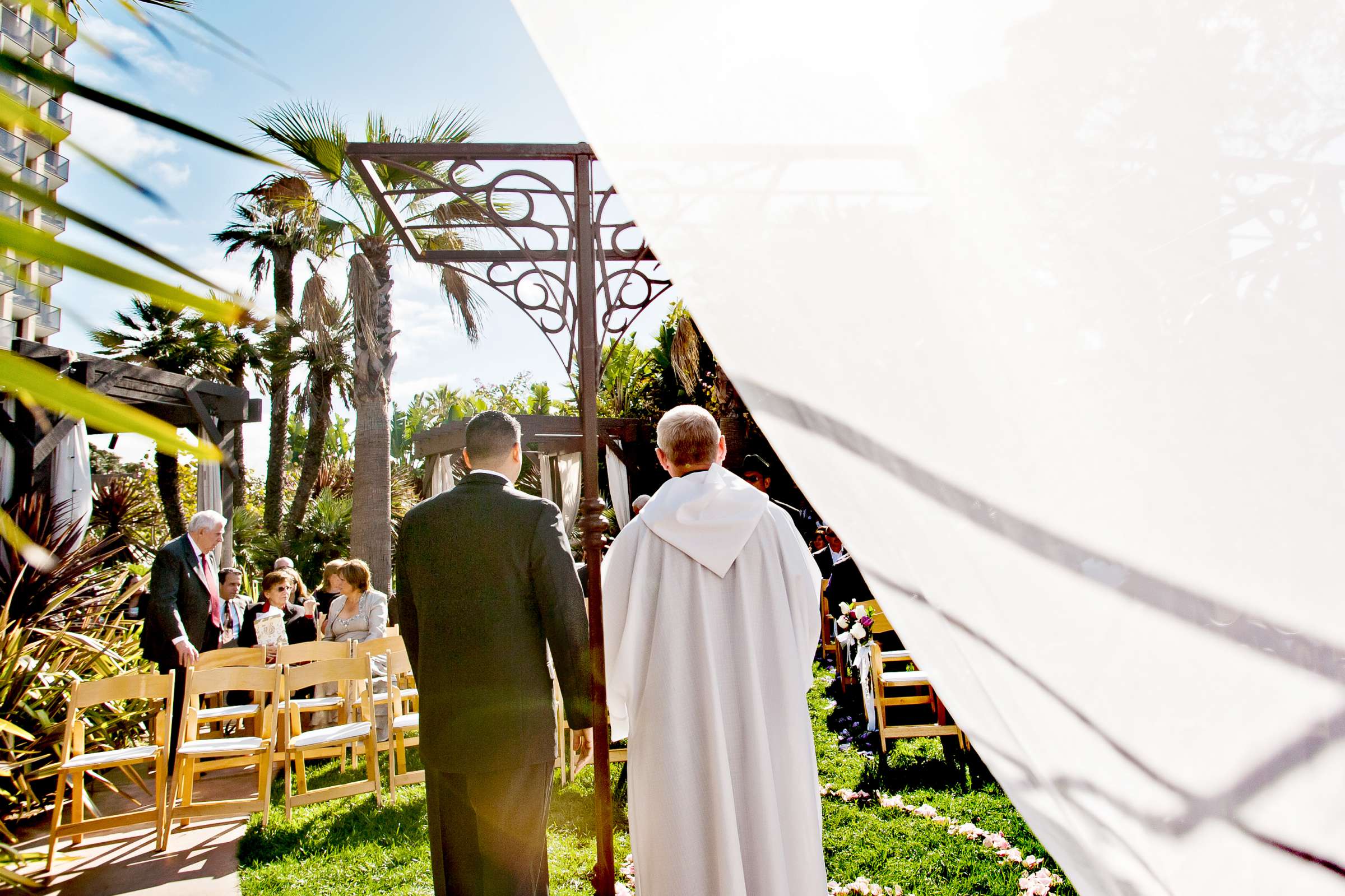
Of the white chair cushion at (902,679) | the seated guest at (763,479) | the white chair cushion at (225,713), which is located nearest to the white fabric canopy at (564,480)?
the seated guest at (763,479)

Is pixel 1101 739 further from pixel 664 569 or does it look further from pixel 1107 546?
A: pixel 664 569

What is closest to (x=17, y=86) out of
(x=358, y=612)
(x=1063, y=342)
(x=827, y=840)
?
(x=1063, y=342)

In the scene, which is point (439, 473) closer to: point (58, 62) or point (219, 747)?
point (219, 747)

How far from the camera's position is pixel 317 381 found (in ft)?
83.0

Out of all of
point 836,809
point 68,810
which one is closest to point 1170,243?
point 836,809

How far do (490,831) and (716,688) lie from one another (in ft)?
3.15

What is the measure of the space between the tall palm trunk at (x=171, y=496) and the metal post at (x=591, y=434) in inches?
789

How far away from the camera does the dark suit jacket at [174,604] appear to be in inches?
231

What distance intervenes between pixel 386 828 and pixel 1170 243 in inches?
224

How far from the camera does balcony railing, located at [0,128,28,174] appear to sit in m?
0.43

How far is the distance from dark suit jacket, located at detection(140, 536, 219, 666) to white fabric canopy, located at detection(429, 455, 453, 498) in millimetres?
8129

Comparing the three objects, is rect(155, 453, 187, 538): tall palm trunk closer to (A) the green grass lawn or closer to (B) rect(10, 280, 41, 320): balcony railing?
(A) the green grass lawn

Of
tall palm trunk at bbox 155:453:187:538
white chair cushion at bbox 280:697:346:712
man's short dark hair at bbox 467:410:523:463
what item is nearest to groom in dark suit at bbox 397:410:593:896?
man's short dark hair at bbox 467:410:523:463

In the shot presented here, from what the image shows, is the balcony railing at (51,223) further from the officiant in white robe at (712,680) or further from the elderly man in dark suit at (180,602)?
the elderly man in dark suit at (180,602)
